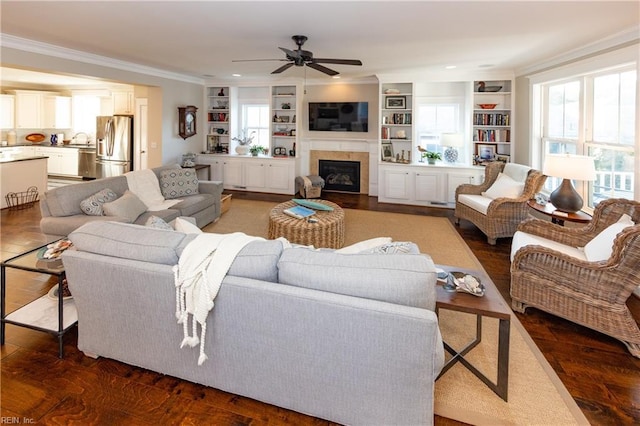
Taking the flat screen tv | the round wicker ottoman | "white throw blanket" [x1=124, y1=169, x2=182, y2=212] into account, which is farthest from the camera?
the flat screen tv

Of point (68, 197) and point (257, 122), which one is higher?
Result: point (257, 122)

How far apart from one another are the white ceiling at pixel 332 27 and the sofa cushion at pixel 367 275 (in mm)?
2220

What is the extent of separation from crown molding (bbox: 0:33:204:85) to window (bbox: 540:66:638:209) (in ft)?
21.0

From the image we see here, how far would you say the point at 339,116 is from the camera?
769 centimetres

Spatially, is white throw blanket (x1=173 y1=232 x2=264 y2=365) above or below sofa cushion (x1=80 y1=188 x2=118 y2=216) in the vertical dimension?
below

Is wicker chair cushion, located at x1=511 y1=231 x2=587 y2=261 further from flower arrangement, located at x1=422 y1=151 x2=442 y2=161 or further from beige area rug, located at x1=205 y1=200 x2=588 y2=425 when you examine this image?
flower arrangement, located at x1=422 y1=151 x2=442 y2=161

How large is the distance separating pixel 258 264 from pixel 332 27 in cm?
280

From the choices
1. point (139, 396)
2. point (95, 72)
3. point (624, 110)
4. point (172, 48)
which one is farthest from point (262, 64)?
point (139, 396)

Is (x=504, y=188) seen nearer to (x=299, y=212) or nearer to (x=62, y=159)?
(x=299, y=212)

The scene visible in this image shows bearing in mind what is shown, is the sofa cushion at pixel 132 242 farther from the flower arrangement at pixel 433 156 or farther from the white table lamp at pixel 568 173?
the flower arrangement at pixel 433 156

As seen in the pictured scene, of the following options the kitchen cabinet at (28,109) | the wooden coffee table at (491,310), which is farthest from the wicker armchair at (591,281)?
the kitchen cabinet at (28,109)

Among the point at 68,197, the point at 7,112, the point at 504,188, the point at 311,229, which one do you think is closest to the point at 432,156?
the point at 504,188

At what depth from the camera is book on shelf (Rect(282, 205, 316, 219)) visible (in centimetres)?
417

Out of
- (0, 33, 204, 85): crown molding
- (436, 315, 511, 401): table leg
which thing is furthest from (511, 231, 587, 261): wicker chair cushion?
(0, 33, 204, 85): crown molding
